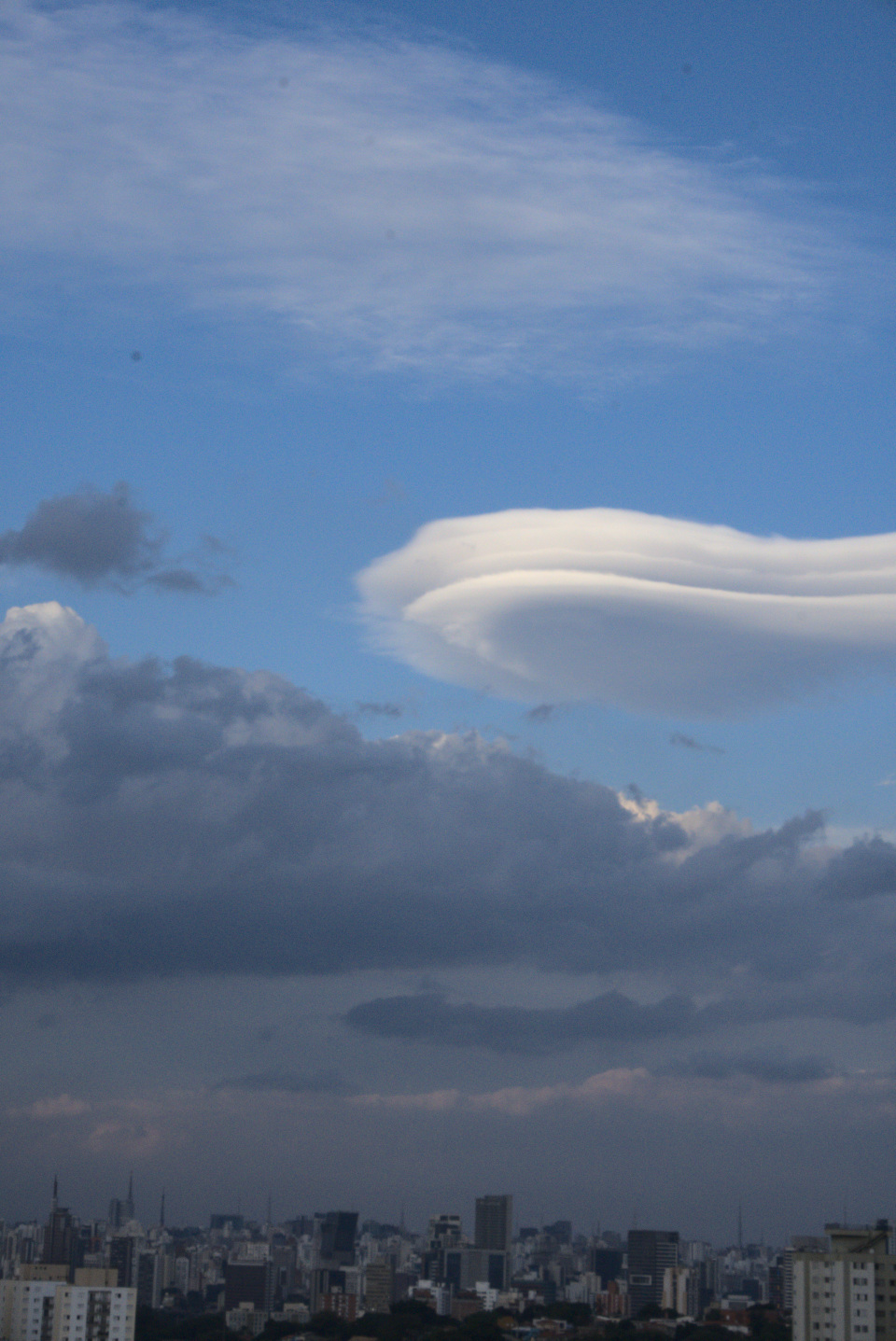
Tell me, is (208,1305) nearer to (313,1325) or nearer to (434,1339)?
(313,1325)

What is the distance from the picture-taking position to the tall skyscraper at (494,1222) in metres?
121

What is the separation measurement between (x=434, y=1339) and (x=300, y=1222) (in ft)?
336

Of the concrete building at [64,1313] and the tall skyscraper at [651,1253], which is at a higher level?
the concrete building at [64,1313]

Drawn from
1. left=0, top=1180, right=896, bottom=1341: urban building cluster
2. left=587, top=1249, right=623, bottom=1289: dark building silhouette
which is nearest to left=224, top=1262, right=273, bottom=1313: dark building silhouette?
left=0, top=1180, right=896, bottom=1341: urban building cluster

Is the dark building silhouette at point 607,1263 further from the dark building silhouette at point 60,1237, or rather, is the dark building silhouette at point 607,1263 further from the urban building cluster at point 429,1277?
the dark building silhouette at point 60,1237

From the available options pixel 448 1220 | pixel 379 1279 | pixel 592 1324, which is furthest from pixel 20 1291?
pixel 448 1220

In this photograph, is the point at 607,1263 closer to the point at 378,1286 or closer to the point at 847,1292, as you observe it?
the point at 378,1286

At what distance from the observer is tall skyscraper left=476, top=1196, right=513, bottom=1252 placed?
12081cm

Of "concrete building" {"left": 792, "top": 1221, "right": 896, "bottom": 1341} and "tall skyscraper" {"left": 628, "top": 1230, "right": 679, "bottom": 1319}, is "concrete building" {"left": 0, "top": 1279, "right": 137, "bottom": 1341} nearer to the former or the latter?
"concrete building" {"left": 792, "top": 1221, "right": 896, "bottom": 1341}

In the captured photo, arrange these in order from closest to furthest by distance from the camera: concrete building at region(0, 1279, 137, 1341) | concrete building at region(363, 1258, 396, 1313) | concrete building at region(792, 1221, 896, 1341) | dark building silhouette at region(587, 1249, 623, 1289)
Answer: concrete building at region(792, 1221, 896, 1341)
concrete building at region(0, 1279, 137, 1341)
concrete building at region(363, 1258, 396, 1313)
dark building silhouette at region(587, 1249, 623, 1289)

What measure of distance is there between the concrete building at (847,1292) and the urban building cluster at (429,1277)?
0.04 meters

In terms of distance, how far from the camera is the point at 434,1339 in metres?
60.2

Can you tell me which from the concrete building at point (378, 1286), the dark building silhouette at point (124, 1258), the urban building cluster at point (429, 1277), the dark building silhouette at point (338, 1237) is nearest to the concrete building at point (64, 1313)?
the urban building cluster at point (429, 1277)

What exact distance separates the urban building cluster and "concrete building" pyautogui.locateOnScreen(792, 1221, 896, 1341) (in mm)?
35
